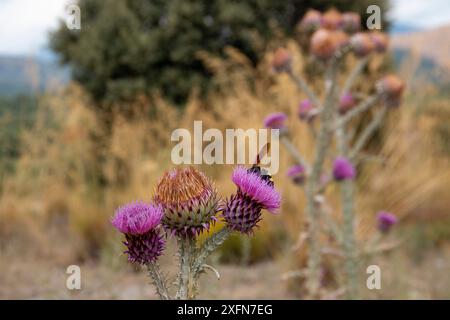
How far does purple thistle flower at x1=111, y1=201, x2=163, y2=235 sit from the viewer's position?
1.27m

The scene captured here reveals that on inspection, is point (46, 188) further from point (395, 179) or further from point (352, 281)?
point (352, 281)

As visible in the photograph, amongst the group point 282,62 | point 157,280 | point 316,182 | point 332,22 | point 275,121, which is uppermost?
point 332,22

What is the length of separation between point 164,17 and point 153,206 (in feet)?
33.9

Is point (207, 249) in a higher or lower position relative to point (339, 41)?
lower

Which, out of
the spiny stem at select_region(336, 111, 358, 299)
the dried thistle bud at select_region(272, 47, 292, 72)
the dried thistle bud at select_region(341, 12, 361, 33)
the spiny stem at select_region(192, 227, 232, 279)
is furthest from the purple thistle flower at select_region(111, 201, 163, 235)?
the dried thistle bud at select_region(341, 12, 361, 33)

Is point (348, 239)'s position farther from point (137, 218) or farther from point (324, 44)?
point (137, 218)

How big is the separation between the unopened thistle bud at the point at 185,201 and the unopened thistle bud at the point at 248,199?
49mm

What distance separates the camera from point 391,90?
3.63 meters

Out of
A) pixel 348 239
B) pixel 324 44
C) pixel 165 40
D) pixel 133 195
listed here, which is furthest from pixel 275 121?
pixel 165 40

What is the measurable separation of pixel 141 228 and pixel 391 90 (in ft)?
8.84

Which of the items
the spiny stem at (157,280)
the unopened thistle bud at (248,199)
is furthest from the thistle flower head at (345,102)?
the spiny stem at (157,280)

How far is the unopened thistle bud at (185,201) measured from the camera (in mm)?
1296

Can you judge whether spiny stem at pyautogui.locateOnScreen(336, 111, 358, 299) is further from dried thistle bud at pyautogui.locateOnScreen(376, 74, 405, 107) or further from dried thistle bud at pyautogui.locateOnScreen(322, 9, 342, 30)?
dried thistle bud at pyautogui.locateOnScreen(322, 9, 342, 30)
